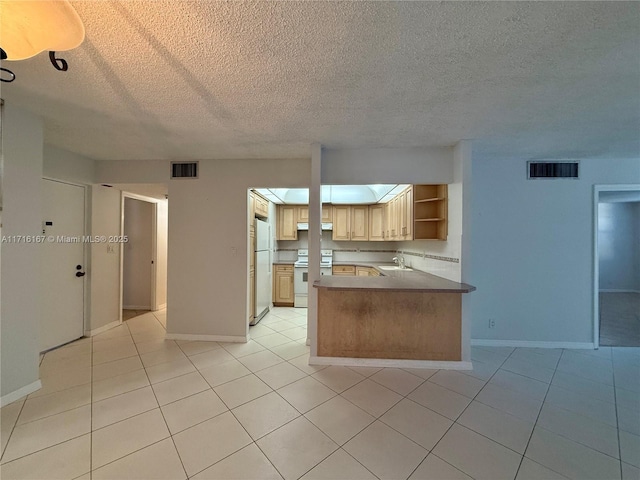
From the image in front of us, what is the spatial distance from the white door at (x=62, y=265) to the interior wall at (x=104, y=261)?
0.12 m

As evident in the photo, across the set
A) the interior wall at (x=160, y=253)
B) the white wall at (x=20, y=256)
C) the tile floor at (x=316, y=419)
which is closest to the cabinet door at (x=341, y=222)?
the tile floor at (x=316, y=419)

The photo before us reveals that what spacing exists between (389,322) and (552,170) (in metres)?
2.93

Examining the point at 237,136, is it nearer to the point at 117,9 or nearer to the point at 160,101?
the point at 160,101

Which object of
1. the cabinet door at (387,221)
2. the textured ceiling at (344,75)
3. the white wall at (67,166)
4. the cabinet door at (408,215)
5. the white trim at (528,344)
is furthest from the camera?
the cabinet door at (387,221)

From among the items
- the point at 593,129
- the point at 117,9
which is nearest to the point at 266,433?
the point at 117,9

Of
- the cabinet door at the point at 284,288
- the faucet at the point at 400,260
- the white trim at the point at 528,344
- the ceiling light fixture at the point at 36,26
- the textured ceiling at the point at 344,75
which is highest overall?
the textured ceiling at the point at 344,75

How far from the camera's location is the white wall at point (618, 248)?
20.5 feet

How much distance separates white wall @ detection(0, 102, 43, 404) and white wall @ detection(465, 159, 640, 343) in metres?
4.59

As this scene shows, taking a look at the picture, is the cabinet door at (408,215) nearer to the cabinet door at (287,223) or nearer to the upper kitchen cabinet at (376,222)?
the upper kitchen cabinet at (376,222)

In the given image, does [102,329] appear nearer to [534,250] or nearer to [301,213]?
[301,213]

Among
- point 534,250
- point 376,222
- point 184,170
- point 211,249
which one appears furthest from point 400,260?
point 184,170

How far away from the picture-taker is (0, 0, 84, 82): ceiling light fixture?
3.02ft

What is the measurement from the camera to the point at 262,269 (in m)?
4.27

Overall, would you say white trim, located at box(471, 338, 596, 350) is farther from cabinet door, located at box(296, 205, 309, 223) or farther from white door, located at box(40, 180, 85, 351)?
white door, located at box(40, 180, 85, 351)
